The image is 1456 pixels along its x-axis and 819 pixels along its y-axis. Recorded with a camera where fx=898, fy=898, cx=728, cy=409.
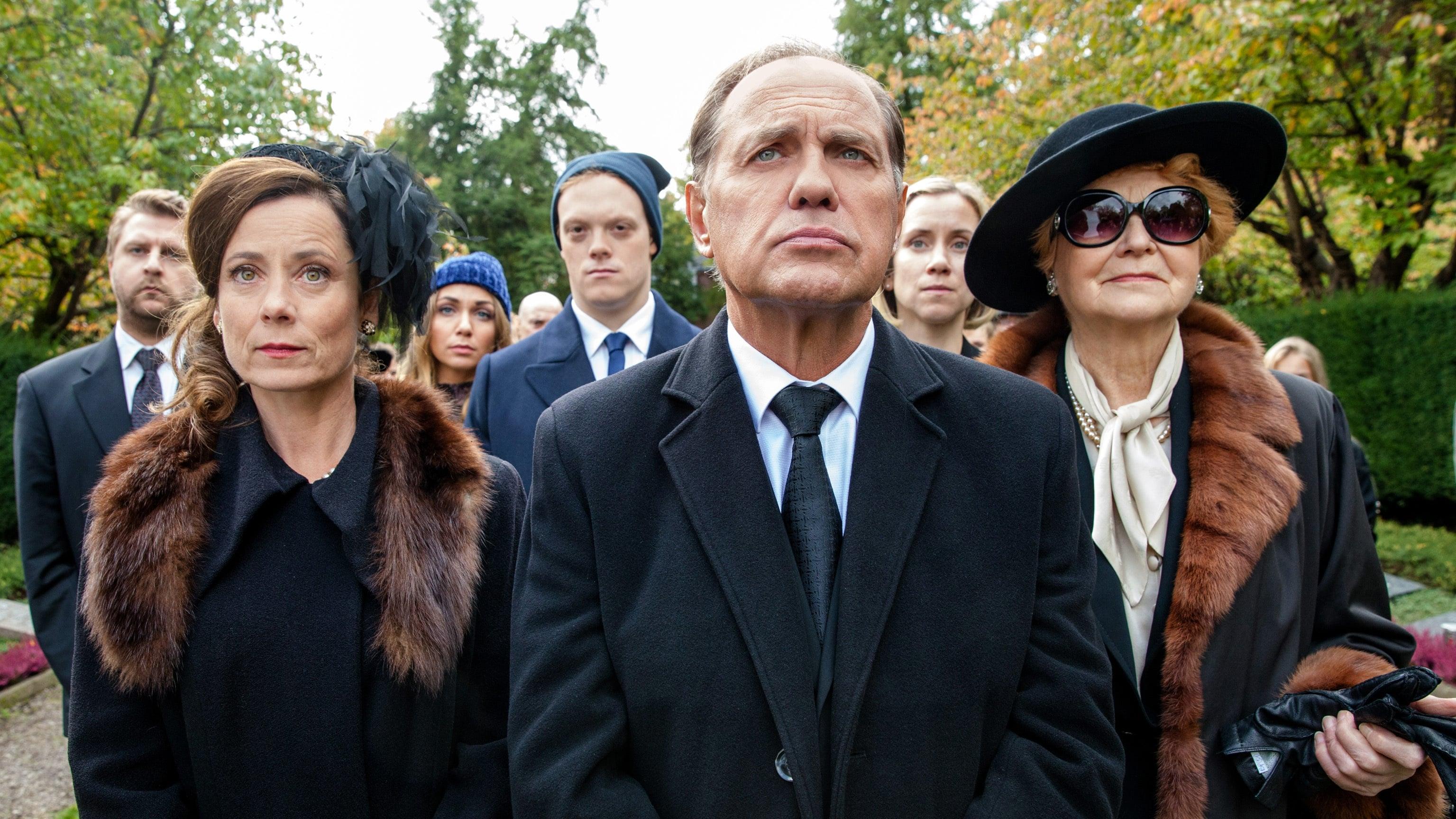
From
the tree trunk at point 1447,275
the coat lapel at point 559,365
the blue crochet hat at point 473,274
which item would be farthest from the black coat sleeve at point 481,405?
the tree trunk at point 1447,275

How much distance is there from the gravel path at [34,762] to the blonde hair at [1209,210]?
4614 millimetres

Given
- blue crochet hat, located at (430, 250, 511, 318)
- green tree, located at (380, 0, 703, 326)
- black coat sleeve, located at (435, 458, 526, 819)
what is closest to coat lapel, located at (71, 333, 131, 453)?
blue crochet hat, located at (430, 250, 511, 318)

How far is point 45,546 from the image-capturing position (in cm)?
332

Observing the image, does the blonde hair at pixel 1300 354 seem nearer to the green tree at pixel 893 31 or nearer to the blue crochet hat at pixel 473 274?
the blue crochet hat at pixel 473 274

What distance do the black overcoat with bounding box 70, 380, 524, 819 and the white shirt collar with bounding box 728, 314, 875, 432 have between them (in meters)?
0.72

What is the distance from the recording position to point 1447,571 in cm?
796

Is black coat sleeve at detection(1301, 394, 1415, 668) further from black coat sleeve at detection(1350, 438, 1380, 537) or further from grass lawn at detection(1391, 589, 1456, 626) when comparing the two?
grass lawn at detection(1391, 589, 1456, 626)

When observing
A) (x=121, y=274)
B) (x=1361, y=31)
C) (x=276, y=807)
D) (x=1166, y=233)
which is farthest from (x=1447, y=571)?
(x=121, y=274)

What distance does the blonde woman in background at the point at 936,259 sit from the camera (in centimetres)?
359

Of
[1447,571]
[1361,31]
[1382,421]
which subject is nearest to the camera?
[1447,571]

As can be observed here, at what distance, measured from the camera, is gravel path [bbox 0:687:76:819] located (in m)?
4.59

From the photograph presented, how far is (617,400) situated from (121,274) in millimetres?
3280

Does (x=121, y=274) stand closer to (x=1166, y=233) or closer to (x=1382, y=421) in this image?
(x=1166, y=233)

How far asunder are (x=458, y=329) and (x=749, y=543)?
341 centimetres
